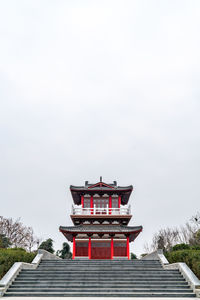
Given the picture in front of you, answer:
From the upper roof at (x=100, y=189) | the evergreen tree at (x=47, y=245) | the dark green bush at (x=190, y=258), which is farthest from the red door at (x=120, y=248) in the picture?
the evergreen tree at (x=47, y=245)

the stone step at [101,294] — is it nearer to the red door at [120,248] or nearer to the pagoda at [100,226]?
the pagoda at [100,226]

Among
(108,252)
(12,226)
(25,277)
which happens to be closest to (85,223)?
(108,252)

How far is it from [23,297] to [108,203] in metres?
14.6

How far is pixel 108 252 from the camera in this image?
22172mm

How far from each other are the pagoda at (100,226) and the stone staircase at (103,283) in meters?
6.24

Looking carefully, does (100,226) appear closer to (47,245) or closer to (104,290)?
(104,290)

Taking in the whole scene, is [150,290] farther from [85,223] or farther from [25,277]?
[85,223]

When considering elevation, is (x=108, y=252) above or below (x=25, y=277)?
above

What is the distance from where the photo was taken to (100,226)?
23.0 meters

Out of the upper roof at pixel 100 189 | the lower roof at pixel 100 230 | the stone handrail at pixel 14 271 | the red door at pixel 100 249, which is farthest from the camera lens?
the upper roof at pixel 100 189

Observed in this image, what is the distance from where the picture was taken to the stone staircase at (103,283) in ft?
37.5

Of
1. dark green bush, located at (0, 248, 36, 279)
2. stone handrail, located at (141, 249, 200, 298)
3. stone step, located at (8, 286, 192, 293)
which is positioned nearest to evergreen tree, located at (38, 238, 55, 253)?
dark green bush, located at (0, 248, 36, 279)

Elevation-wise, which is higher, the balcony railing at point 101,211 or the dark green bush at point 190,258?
the balcony railing at point 101,211

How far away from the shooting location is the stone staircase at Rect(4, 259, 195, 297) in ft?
37.5
